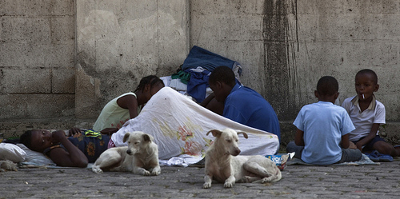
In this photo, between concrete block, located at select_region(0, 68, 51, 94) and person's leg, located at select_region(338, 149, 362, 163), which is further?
concrete block, located at select_region(0, 68, 51, 94)

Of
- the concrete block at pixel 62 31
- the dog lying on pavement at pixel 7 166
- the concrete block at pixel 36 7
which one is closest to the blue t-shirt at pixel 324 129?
the dog lying on pavement at pixel 7 166

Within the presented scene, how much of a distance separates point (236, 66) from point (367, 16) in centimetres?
206

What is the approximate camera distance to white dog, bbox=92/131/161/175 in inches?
179

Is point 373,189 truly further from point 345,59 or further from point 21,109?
point 21,109

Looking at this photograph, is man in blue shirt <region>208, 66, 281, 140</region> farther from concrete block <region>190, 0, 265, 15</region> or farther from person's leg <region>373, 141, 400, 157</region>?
concrete block <region>190, 0, 265, 15</region>

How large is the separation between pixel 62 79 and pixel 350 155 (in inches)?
170

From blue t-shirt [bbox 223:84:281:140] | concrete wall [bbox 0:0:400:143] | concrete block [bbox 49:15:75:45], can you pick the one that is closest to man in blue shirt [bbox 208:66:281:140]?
blue t-shirt [bbox 223:84:281:140]

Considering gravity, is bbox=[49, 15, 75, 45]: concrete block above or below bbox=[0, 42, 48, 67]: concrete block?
above

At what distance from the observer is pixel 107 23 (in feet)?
23.4

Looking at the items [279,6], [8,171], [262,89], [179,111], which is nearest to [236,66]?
[262,89]

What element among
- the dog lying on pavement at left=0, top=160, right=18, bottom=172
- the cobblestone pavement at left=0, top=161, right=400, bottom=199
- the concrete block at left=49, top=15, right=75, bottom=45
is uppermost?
the concrete block at left=49, top=15, right=75, bottom=45

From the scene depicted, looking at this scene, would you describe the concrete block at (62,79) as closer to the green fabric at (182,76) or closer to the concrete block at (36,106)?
the concrete block at (36,106)

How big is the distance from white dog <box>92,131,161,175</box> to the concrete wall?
2.52 metres

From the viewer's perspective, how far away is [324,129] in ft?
16.5
